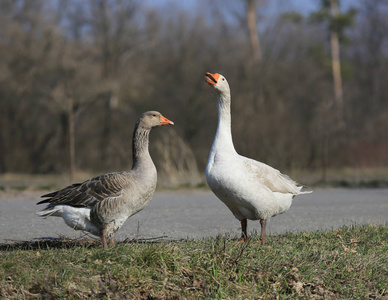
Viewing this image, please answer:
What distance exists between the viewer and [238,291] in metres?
4.69

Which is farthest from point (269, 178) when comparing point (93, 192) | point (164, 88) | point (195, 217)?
point (164, 88)

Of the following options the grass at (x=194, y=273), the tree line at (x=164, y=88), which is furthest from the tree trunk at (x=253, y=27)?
the grass at (x=194, y=273)

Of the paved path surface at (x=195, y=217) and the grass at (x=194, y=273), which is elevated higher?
the grass at (x=194, y=273)

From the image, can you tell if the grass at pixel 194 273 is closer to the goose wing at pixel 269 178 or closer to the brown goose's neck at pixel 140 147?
the goose wing at pixel 269 178

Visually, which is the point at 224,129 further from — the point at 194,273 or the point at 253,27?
the point at 253,27

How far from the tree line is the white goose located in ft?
39.9

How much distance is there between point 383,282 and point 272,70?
24650 millimetres

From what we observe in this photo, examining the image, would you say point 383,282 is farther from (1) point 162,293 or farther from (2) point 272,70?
(2) point 272,70

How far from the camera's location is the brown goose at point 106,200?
233 inches

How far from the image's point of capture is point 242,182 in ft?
19.7

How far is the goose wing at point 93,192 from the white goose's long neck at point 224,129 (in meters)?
1.22

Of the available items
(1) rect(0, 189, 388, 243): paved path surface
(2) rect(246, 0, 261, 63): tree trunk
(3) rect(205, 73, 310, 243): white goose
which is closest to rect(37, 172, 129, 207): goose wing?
(1) rect(0, 189, 388, 243): paved path surface

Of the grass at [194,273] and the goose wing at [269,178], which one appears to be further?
the goose wing at [269,178]

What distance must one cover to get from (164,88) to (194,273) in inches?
957
